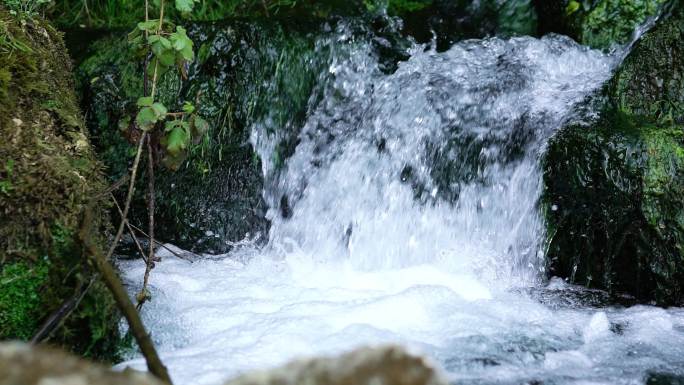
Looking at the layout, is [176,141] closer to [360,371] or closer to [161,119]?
[161,119]

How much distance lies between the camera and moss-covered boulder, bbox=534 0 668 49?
4.64 m

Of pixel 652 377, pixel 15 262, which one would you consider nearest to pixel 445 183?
pixel 652 377

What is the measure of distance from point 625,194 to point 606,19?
5.66 ft

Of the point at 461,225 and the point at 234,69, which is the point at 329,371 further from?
the point at 234,69

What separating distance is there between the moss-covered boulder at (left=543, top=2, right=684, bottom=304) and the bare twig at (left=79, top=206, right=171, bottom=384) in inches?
89.5

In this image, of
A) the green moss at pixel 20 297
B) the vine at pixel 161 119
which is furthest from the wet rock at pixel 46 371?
the vine at pixel 161 119

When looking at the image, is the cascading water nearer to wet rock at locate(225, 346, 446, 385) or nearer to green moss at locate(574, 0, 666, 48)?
green moss at locate(574, 0, 666, 48)

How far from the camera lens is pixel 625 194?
3449 millimetres

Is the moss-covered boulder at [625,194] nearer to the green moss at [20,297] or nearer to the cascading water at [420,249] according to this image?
the cascading water at [420,249]

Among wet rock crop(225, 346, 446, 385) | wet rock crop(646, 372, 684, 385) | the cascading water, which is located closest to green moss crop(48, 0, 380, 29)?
the cascading water

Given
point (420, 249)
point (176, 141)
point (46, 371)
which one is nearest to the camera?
point (46, 371)

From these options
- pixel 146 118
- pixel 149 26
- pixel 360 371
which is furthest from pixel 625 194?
pixel 360 371

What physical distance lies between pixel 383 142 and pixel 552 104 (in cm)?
100

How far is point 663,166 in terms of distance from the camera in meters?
3.44
